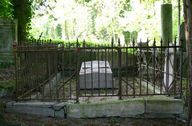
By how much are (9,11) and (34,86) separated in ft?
19.8

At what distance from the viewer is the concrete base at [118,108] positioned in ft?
26.4

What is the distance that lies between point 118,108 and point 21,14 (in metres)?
8.66

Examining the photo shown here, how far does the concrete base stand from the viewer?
8.05 m

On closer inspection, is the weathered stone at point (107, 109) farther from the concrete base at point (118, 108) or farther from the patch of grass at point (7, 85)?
A: the patch of grass at point (7, 85)

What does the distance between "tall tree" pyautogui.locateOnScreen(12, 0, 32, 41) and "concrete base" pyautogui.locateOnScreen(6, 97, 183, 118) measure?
7.60m

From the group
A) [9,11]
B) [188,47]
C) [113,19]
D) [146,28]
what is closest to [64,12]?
[113,19]

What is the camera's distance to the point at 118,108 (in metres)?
8.07

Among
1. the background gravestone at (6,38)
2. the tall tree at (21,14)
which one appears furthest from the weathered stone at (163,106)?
the tall tree at (21,14)

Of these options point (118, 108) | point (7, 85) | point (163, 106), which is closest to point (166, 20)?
point (163, 106)

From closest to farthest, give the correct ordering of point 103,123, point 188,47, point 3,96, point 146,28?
point 188,47
point 103,123
point 3,96
point 146,28

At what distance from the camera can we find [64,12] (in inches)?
1906

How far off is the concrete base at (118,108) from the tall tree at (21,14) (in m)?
7.60

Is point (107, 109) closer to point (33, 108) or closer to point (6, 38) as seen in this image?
point (33, 108)

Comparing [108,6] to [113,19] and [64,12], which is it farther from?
[64,12]
